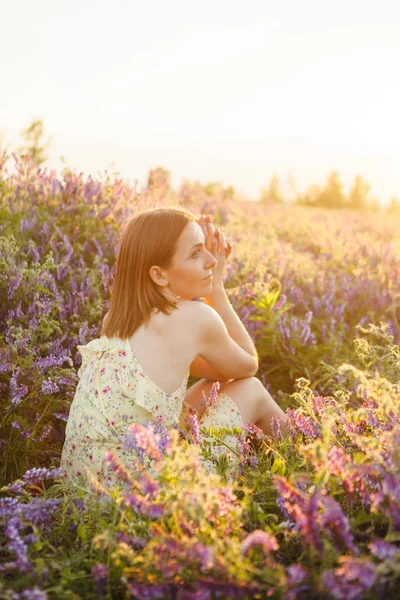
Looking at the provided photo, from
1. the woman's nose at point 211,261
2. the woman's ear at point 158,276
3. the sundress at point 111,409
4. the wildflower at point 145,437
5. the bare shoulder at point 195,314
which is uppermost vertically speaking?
the woman's nose at point 211,261

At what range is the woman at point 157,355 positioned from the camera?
283 centimetres

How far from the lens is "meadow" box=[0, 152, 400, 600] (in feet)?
5.08

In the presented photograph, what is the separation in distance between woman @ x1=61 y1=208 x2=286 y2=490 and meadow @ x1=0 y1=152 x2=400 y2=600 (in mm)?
144

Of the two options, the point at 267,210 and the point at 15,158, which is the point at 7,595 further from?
the point at 267,210

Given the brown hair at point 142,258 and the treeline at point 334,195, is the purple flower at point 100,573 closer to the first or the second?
the brown hair at point 142,258

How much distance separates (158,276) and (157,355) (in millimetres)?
474

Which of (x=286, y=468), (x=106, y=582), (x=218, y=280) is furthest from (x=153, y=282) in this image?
(x=106, y=582)

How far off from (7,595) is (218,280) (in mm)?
2321

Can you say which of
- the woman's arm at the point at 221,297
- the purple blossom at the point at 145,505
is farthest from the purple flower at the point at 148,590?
the woman's arm at the point at 221,297

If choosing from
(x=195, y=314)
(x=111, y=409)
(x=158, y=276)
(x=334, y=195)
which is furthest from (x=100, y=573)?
(x=334, y=195)

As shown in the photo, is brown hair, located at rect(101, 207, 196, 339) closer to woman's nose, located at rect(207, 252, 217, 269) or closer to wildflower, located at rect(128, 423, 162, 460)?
woman's nose, located at rect(207, 252, 217, 269)

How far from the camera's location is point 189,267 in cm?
322

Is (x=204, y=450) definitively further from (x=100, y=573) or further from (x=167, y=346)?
(x=100, y=573)

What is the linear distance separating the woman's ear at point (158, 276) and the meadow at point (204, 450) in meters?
0.48
